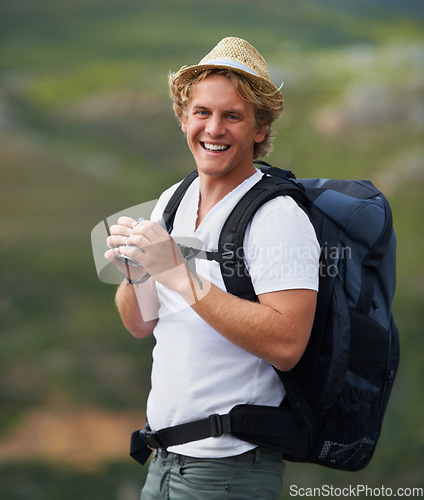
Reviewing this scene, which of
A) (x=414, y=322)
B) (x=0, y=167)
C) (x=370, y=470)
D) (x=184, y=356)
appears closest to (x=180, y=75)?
(x=184, y=356)

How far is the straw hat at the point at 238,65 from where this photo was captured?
147cm

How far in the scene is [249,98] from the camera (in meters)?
1.48

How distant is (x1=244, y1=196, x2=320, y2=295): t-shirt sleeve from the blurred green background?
3.33 m

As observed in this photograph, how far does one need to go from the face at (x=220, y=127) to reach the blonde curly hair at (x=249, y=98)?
1 centimetres

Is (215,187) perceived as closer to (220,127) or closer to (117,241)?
(220,127)

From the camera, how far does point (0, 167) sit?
5824mm

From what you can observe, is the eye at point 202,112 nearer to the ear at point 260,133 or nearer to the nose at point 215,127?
the nose at point 215,127

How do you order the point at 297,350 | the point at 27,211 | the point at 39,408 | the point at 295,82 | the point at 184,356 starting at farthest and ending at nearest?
the point at 295,82, the point at 27,211, the point at 39,408, the point at 184,356, the point at 297,350

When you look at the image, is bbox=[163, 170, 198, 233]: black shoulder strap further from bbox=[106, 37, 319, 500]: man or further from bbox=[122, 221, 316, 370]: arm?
bbox=[122, 221, 316, 370]: arm

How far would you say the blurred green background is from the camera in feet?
15.5

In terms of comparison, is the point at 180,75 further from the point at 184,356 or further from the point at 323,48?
the point at 323,48

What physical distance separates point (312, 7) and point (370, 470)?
453 centimetres

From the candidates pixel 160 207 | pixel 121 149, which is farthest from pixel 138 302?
pixel 121 149

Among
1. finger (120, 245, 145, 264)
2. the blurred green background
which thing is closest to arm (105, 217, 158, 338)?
finger (120, 245, 145, 264)
